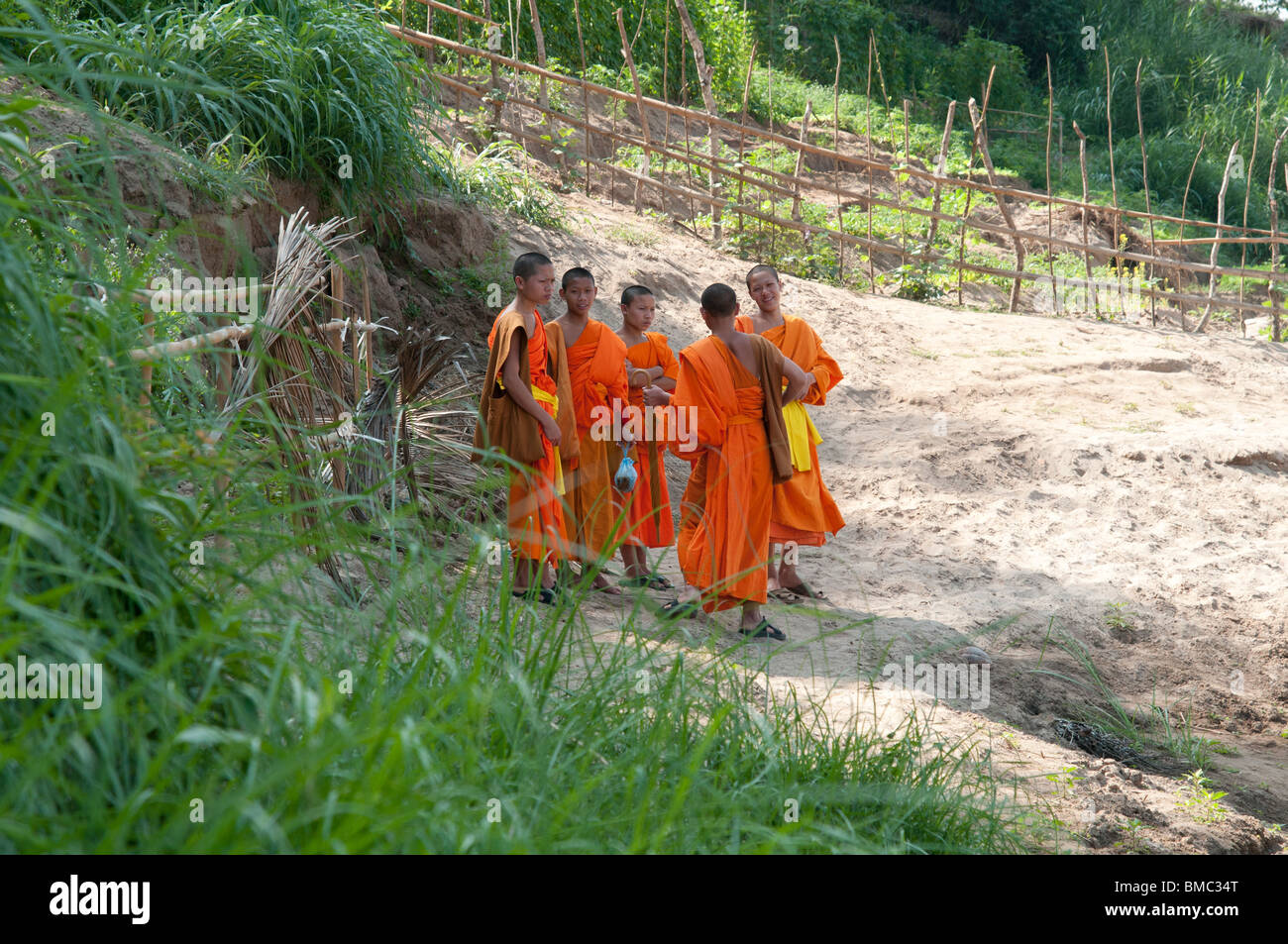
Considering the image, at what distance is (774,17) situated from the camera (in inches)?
720

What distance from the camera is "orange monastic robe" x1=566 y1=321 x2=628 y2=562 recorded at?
533 cm

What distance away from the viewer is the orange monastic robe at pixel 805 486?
5.35 m

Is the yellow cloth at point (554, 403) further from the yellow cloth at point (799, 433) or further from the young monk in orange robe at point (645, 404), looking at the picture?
the yellow cloth at point (799, 433)

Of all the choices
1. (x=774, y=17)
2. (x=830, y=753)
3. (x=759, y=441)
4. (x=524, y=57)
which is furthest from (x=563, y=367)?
(x=774, y=17)

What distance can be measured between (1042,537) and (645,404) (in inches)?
117

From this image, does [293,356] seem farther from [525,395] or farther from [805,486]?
[805,486]

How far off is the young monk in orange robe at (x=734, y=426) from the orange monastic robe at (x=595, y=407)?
592 millimetres

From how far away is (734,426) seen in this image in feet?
15.8

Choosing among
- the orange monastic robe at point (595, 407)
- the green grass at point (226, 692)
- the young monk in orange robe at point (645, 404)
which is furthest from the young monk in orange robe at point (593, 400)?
the green grass at point (226, 692)

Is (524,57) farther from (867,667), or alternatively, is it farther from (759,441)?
(867,667)

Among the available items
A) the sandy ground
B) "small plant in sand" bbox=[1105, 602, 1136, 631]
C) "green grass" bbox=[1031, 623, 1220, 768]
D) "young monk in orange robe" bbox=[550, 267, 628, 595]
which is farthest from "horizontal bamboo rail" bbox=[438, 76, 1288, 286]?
"green grass" bbox=[1031, 623, 1220, 768]

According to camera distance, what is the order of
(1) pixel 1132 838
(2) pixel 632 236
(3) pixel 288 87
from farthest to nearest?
(2) pixel 632 236 < (3) pixel 288 87 < (1) pixel 1132 838

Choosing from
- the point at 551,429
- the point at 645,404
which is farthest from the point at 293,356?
the point at 645,404
